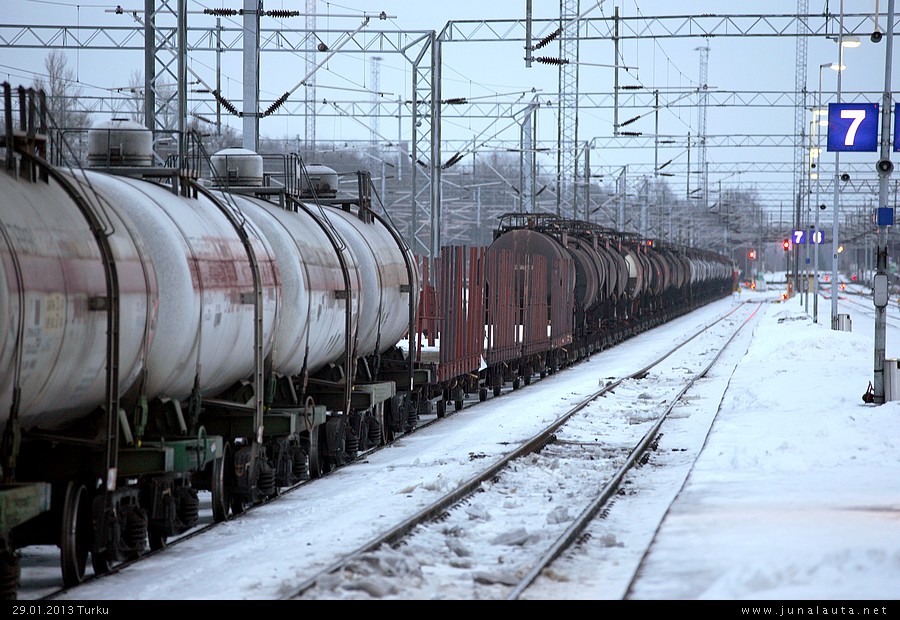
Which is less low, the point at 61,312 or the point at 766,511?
the point at 61,312

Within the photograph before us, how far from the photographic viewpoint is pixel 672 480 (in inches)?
570

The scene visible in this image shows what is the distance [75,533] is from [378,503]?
403cm

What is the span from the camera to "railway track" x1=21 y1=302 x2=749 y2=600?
8.97m

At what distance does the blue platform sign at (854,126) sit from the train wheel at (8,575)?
57.6 ft

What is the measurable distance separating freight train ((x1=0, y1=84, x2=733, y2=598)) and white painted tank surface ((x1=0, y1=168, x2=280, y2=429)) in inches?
0.7

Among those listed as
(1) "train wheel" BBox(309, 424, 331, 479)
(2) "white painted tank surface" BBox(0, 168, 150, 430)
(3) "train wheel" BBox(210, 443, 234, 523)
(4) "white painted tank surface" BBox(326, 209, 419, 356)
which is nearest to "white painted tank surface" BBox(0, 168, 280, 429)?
(2) "white painted tank surface" BBox(0, 168, 150, 430)

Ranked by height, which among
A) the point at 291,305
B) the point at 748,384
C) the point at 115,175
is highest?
the point at 115,175

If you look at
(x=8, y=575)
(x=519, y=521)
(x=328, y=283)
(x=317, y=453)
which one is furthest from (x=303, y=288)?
(x=8, y=575)

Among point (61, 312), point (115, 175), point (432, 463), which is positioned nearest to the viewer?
point (61, 312)

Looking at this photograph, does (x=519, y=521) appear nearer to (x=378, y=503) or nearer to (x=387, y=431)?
(x=378, y=503)

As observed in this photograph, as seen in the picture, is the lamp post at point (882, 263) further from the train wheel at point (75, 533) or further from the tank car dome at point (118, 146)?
the train wheel at point (75, 533)
